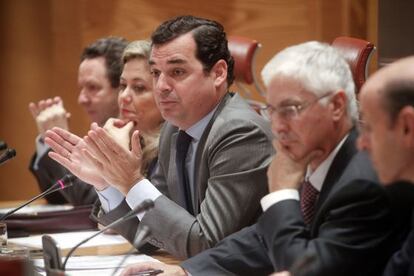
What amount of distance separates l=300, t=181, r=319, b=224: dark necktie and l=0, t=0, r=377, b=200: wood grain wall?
2.51 m

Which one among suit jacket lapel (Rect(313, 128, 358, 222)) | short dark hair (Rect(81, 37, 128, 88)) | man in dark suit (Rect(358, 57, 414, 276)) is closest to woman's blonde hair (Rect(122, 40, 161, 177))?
short dark hair (Rect(81, 37, 128, 88))

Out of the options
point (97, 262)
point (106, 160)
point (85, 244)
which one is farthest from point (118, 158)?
point (85, 244)

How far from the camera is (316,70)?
2.44 meters

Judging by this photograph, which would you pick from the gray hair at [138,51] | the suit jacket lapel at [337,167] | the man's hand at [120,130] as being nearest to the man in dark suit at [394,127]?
the suit jacket lapel at [337,167]

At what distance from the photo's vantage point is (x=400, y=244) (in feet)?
7.33

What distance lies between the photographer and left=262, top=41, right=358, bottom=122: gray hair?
95.7 inches

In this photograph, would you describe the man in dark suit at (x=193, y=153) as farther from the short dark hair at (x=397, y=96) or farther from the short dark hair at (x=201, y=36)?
the short dark hair at (x=397, y=96)

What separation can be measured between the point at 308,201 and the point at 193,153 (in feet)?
2.84

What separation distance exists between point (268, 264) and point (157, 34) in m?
1.07

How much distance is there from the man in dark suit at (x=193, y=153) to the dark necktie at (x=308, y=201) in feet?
1.51

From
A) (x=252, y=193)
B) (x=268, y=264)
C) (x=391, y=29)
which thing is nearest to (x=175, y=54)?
(x=252, y=193)

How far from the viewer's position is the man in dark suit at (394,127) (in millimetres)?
2053

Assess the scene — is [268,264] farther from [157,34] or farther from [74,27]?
[74,27]

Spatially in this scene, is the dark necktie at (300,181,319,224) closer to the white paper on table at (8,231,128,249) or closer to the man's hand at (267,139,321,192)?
the man's hand at (267,139,321,192)
